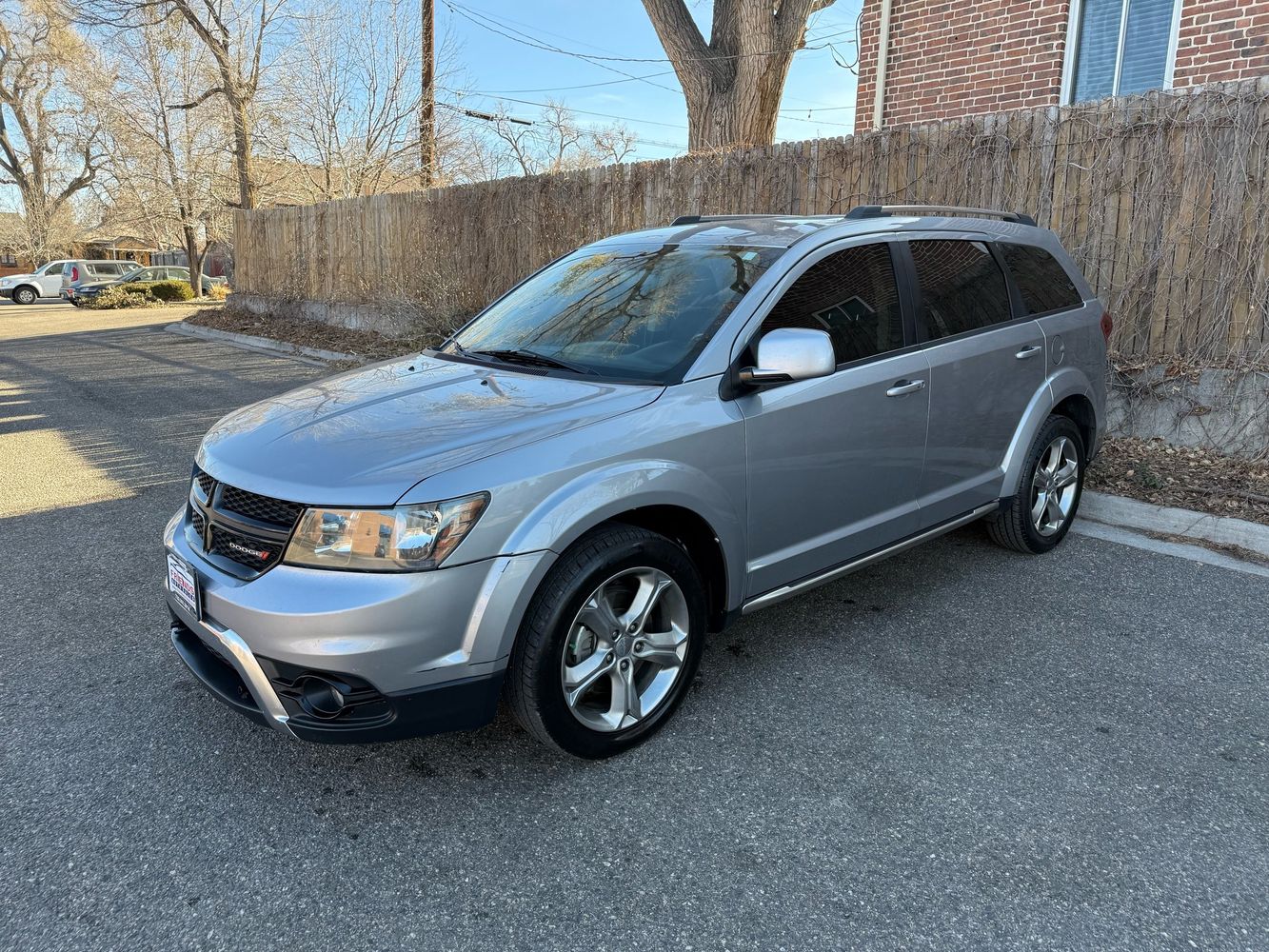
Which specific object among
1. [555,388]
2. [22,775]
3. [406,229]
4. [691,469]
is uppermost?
[406,229]

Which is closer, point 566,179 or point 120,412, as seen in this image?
point 120,412

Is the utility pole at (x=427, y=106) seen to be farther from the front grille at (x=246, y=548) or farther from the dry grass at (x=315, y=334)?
the front grille at (x=246, y=548)

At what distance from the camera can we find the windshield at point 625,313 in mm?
3357

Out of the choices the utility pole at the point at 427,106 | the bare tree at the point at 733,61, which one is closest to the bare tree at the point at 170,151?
the utility pole at the point at 427,106

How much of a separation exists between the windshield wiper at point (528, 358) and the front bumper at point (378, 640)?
98 centimetres

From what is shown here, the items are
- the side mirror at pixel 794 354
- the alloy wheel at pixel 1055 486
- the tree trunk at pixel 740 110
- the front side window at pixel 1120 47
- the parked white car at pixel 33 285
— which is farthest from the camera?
the parked white car at pixel 33 285

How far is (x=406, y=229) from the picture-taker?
46.4 ft

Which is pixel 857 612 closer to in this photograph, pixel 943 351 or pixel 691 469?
pixel 943 351

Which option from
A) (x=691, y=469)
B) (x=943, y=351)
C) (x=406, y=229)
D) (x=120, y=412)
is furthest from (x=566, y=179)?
(x=691, y=469)

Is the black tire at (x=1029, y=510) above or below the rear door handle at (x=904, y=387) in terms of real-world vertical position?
below

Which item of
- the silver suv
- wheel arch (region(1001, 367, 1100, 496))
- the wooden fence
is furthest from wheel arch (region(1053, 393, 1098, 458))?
the wooden fence

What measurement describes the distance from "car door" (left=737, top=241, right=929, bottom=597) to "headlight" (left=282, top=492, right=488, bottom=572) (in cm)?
113

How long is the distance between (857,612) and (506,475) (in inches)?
85.6

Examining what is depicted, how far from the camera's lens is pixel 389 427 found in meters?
2.92
